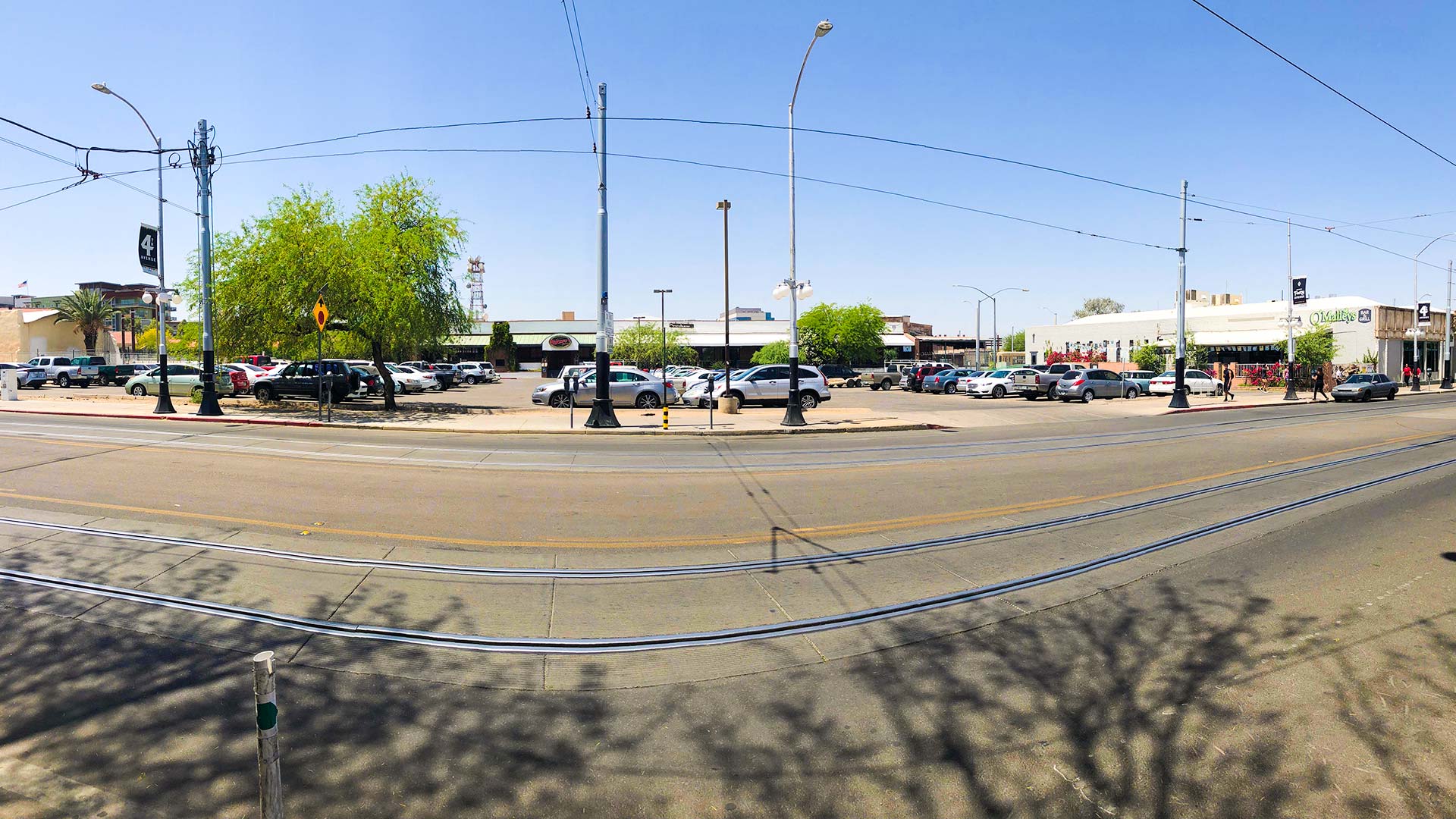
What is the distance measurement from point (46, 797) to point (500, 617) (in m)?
2.67

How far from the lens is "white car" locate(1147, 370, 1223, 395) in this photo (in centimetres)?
4172

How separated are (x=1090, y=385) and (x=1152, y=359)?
2767cm

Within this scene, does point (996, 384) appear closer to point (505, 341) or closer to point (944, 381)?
point (944, 381)

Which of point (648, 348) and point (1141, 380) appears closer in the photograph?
point (1141, 380)

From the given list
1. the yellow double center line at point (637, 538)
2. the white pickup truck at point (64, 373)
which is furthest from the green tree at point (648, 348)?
the yellow double center line at point (637, 538)

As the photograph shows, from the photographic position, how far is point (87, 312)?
6606 centimetres

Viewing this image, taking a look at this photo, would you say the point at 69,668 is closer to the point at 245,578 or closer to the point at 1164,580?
the point at 245,578

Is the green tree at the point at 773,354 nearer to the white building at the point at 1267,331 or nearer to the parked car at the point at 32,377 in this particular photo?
the white building at the point at 1267,331

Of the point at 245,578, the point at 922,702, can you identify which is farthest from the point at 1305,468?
the point at 245,578

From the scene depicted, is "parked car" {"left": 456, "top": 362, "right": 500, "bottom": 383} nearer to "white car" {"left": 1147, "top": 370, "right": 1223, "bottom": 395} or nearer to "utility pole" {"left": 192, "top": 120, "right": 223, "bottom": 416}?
"utility pole" {"left": 192, "top": 120, "right": 223, "bottom": 416}

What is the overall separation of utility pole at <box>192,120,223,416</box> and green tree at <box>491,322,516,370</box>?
58.6 metres

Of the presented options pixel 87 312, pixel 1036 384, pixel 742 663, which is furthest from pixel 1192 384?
pixel 87 312

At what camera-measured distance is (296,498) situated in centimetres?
999

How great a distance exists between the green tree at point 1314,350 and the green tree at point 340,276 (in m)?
52.2
